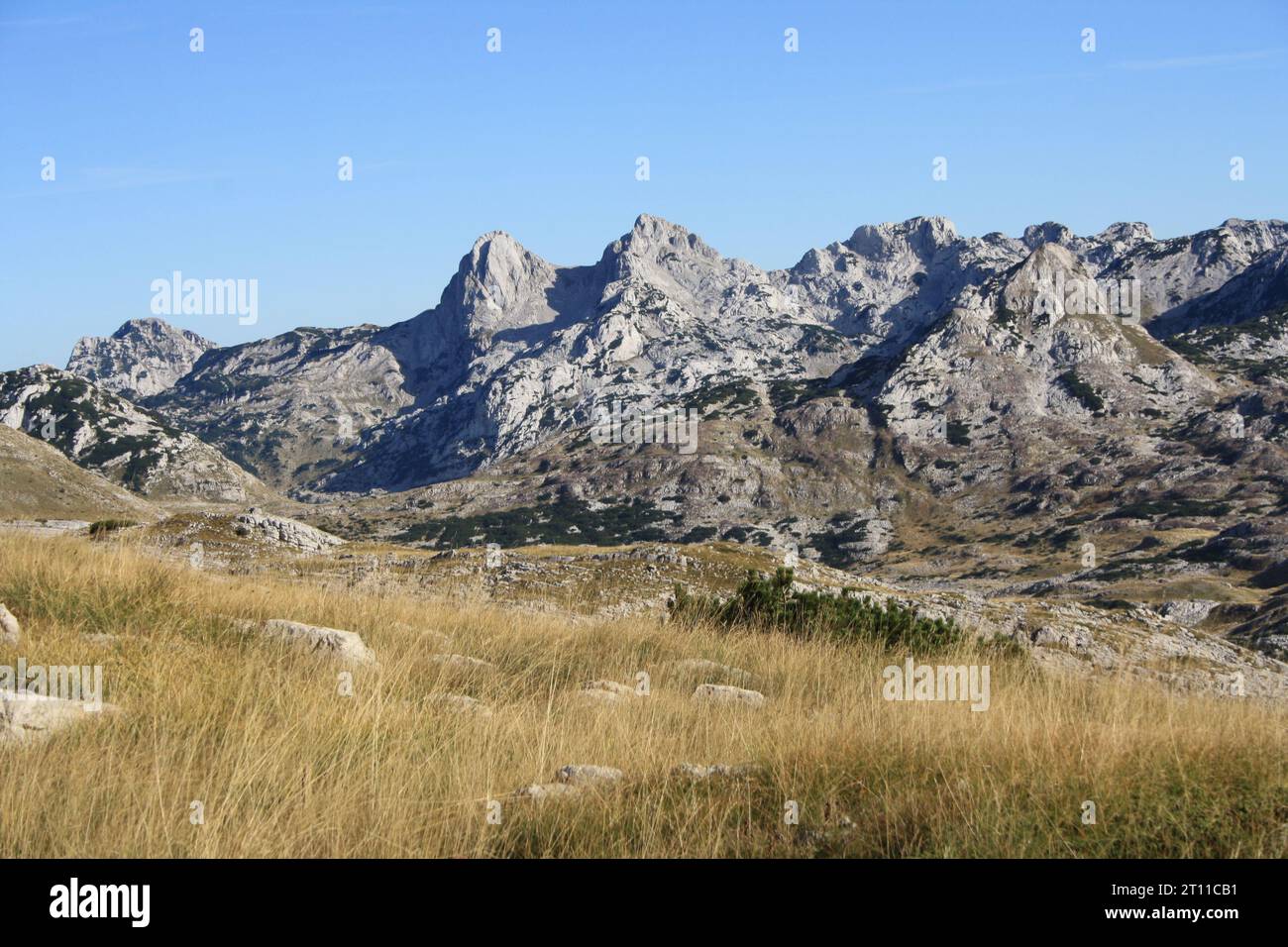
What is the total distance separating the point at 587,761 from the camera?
7.43 m

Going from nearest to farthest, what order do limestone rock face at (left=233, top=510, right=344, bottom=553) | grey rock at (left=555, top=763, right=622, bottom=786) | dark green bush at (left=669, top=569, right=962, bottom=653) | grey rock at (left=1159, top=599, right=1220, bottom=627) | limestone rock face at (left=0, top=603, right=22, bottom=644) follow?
1. grey rock at (left=555, top=763, right=622, bottom=786)
2. limestone rock face at (left=0, top=603, right=22, bottom=644)
3. dark green bush at (left=669, top=569, right=962, bottom=653)
4. limestone rock face at (left=233, top=510, right=344, bottom=553)
5. grey rock at (left=1159, top=599, right=1220, bottom=627)

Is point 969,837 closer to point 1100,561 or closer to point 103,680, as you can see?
point 103,680

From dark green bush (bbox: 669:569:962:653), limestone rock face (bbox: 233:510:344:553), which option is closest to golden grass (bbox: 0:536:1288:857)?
dark green bush (bbox: 669:569:962:653)

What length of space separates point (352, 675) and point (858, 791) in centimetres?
530

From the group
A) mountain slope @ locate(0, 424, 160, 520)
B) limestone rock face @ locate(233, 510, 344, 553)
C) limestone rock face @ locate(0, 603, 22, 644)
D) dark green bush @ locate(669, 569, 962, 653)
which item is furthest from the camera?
mountain slope @ locate(0, 424, 160, 520)

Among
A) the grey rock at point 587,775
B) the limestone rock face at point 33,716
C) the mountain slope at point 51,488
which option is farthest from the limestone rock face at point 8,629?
the mountain slope at point 51,488

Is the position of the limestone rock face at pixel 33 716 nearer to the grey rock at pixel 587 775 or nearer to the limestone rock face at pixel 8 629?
the limestone rock face at pixel 8 629

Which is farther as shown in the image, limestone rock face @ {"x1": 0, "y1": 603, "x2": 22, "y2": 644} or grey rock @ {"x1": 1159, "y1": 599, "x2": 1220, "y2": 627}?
grey rock @ {"x1": 1159, "y1": 599, "x2": 1220, "y2": 627}

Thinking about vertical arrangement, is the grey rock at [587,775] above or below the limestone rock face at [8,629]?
below

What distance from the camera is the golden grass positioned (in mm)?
5758

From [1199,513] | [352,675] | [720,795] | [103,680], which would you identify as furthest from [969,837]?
[1199,513]

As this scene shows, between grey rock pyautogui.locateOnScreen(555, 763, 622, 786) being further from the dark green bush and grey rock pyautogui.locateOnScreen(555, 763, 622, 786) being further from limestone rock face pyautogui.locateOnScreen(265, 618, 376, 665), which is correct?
the dark green bush

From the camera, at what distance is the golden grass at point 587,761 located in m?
5.76
